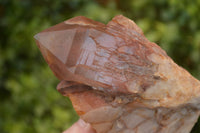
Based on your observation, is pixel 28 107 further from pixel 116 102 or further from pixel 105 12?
pixel 116 102

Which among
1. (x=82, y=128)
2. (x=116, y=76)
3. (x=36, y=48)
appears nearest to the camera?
(x=116, y=76)

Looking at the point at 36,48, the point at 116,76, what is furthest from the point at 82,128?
the point at 36,48

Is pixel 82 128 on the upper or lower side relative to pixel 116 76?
lower

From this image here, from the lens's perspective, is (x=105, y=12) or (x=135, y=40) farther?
(x=105, y=12)

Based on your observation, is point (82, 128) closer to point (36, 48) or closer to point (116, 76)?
point (116, 76)

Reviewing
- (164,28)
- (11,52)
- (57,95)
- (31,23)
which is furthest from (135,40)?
(11,52)

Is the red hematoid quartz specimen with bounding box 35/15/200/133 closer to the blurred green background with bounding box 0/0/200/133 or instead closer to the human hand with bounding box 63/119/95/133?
the human hand with bounding box 63/119/95/133
